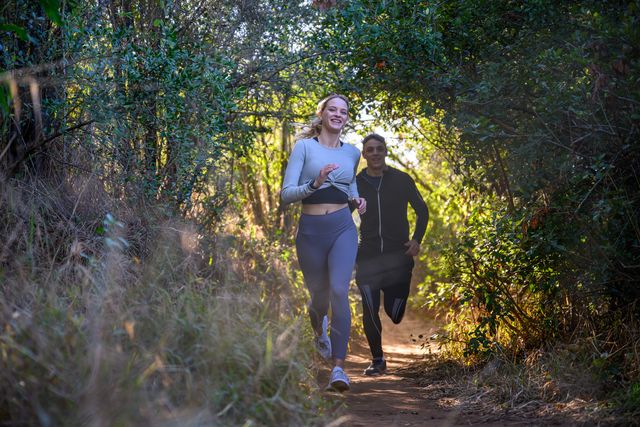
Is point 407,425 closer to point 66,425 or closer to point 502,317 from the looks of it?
point 502,317

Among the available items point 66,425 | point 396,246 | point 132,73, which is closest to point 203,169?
point 132,73

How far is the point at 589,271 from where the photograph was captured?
5.57 meters

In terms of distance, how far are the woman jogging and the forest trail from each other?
1.55 ft

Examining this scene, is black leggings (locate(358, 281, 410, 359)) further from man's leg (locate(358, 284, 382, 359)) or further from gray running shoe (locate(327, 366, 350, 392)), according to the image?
gray running shoe (locate(327, 366, 350, 392))

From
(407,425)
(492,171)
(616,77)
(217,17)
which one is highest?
(217,17)

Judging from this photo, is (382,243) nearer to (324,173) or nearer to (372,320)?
(372,320)

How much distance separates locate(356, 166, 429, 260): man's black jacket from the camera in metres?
7.46

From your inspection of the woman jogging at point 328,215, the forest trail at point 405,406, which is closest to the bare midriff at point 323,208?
the woman jogging at point 328,215

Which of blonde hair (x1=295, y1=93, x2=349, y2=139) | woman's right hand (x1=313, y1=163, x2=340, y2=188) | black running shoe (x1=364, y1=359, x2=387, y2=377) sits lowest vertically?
black running shoe (x1=364, y1=359, x2=387, y2=377)

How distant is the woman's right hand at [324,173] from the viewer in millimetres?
5477

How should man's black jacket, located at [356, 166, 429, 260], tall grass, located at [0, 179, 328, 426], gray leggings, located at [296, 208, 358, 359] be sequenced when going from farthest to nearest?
man's black jacket, located at [356, 166, 429, 260] → gray leggings, located at [296, 208, 358, 359] → tall grass, located at [0, 179, 328, 426]

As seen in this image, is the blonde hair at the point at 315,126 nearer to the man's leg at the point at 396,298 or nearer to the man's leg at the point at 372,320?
the man's leg at the point at 372,320

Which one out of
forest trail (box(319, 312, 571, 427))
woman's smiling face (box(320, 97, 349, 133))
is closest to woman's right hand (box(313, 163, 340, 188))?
woman's smiling face (box(320, 97, 349, 133))

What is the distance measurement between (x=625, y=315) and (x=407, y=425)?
5.79 ft
